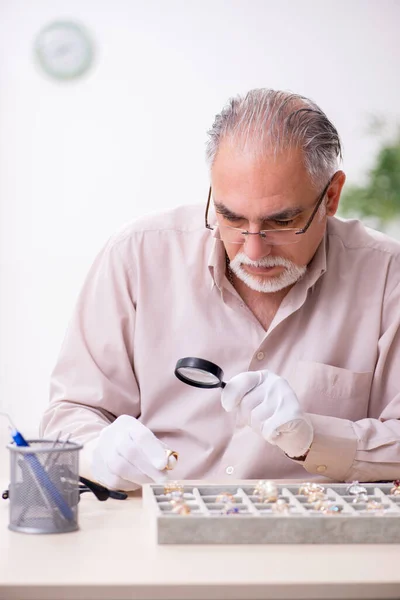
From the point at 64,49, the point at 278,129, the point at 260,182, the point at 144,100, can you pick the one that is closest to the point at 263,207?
the point at 260,182

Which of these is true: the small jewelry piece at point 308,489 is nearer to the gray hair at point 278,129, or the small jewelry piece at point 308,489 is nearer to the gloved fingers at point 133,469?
the gloved fingers at point 133,469

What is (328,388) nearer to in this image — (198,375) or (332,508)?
(198,375)

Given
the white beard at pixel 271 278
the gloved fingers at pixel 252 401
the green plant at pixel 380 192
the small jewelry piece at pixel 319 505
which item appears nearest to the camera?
the small jewelry piece at pixel 319 505

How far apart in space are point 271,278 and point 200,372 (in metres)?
0.47

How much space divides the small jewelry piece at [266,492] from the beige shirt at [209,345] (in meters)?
0.56

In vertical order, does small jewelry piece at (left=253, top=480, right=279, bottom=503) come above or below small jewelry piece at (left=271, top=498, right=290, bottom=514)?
below

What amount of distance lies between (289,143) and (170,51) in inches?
124

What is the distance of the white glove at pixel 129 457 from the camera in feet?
4.95

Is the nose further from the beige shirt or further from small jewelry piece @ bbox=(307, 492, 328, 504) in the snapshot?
small jewelry piece @ bbox=(307, 492, 328, 504)

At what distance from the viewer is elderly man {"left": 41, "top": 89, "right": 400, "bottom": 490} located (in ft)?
6.01

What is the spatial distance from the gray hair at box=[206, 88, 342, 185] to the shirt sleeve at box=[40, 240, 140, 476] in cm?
39

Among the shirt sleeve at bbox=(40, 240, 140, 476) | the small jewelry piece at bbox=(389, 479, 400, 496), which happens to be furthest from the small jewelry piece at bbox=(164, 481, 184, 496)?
the shirt sleeve at bbox=(40, 240, 140, 476)

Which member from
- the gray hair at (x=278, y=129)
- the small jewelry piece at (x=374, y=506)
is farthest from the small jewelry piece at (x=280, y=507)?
the gray hair at (x=278, y=129)

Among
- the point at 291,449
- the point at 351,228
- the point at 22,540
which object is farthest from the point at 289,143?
the point at 22,540
